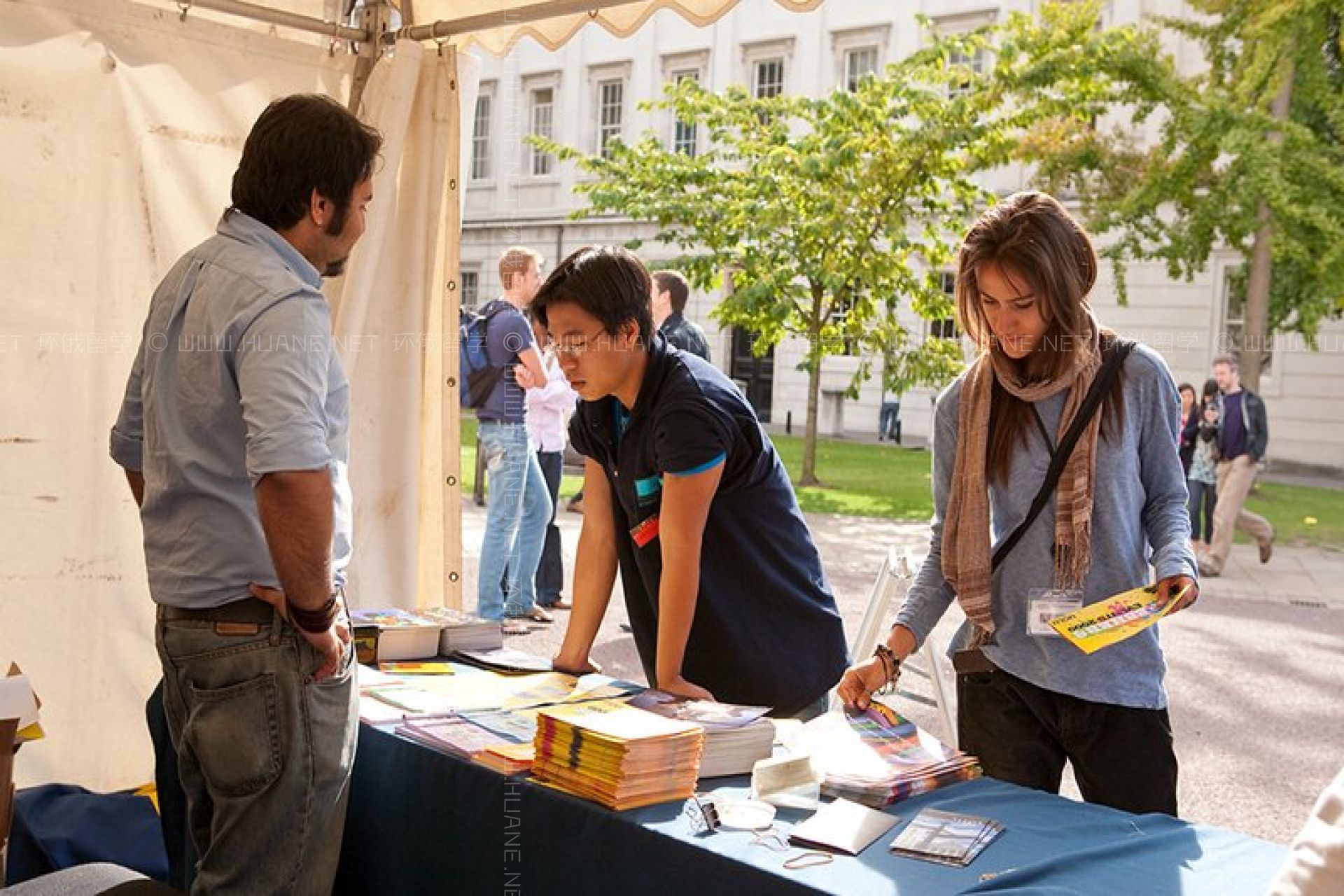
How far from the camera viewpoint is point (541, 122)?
29.6 m

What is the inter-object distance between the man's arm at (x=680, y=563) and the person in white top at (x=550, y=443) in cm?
457

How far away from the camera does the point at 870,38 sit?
25.4 m

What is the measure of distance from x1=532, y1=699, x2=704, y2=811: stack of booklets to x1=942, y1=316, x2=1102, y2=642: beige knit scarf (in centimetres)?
57

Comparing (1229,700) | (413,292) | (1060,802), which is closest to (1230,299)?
(1229,700)

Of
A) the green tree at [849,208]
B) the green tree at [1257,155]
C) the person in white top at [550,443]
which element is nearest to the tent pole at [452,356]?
the person in white top at [550,443]

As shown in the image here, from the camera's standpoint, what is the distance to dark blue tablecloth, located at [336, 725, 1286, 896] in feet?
5.50

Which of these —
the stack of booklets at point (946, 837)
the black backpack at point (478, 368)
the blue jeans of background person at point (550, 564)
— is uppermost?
the black backpack at point (478, 368)

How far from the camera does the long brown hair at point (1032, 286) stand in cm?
214

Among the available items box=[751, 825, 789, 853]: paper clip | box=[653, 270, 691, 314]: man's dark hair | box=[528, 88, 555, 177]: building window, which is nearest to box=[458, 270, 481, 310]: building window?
box=[528, 88, 555, 177]: building window

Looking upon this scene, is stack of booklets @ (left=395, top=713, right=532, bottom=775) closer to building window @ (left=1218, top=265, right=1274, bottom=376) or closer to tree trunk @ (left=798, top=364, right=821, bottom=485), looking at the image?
tree trunk @ (left=798, top=364, right=821, bottom=485)

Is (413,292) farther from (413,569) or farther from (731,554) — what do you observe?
(731,554)

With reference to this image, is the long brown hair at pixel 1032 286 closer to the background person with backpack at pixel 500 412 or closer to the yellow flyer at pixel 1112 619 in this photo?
the yellow flyer at pixel 1112 619

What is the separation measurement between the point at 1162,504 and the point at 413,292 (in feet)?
8.09

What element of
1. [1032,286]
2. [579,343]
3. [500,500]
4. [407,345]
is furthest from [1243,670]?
[579,343]
